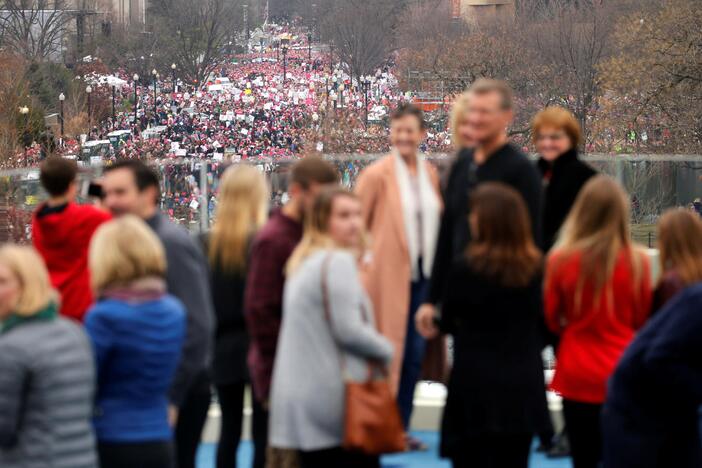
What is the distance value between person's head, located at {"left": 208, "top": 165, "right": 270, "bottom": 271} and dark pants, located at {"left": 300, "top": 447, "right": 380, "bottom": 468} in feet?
4.05

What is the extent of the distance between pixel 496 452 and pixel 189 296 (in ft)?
4.06

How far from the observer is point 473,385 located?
194 inches

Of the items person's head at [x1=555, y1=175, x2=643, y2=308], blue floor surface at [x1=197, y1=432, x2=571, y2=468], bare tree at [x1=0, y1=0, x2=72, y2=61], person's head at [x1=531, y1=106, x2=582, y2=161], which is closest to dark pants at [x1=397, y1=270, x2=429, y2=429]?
blue floor surface at [x1=197, y1=432, x2=571, y2=468]

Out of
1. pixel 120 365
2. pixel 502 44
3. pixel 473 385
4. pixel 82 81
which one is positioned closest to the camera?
pixel 120 365

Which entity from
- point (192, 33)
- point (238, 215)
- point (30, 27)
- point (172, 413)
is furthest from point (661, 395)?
point (192, 33)

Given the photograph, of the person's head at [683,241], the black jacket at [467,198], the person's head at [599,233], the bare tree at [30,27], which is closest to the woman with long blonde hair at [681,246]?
the person's head at [683,241]

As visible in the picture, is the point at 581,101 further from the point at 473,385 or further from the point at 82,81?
the point at 473,385

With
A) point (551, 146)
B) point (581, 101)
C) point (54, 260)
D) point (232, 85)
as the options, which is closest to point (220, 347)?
point (54, 260)

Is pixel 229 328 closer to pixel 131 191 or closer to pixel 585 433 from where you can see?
pixel 131 191

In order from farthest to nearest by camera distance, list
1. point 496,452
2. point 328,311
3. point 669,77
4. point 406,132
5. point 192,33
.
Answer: point 192,33 → point 669,77 → point 406,132 → point 496,452 → point 328,311

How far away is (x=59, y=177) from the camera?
6102 mm

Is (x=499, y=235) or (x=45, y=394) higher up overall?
(x=499, y=235)

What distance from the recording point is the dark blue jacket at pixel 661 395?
183 inches

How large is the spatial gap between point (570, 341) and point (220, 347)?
1.45 meters
